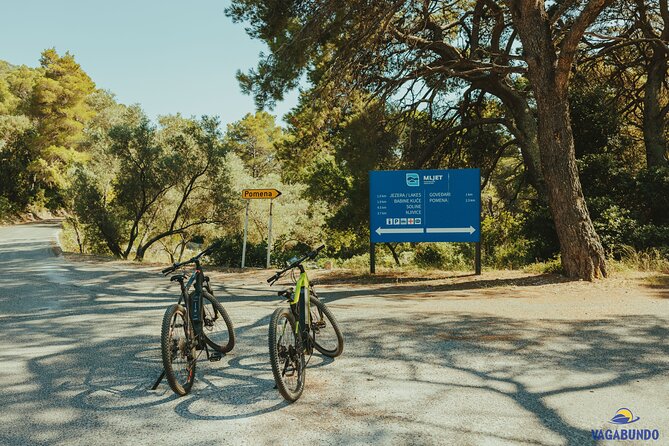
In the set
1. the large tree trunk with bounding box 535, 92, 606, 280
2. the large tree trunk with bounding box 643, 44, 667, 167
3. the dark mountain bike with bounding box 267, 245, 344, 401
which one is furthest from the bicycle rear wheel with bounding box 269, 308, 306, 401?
the large tree trunk with bounding box 643, 44, 667, 167

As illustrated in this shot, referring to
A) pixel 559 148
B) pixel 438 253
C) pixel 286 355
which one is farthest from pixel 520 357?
pixel 438 253

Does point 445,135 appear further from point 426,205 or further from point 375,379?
point 375,379

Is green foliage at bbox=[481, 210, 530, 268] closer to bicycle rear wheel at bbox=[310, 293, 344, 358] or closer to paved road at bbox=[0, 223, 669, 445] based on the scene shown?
paved road at bbox=[0, 223, 669, 445]

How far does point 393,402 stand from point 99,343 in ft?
13.5

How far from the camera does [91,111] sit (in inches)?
2317

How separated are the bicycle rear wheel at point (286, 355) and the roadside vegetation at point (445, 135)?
11.0 ft

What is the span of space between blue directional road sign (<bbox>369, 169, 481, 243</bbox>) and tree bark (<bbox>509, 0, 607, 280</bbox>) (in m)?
2.39

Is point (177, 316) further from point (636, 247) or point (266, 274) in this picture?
point (636, 247)

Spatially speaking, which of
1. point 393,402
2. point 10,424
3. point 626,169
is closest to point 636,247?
point 626,169

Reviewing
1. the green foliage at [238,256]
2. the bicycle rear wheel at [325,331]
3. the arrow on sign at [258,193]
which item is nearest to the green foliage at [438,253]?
the green foliage at [238,256]

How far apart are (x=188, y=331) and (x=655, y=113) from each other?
16950 mm

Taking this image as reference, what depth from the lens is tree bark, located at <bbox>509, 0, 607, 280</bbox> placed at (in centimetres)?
1104

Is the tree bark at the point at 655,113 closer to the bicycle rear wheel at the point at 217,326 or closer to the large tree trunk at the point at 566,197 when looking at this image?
the large tree trunk at the point at 566,197

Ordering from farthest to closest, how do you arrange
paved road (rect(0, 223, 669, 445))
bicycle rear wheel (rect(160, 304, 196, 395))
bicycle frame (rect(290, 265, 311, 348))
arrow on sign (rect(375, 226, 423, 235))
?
arrow on sign (rect(375, 226, 423, 235))
bicycle frame (rect(290, 265, 311, 348))
bicycle rear wheel (rect(160, 304, 196, 395))
paved road (rect(0, 223, 669, 445))
